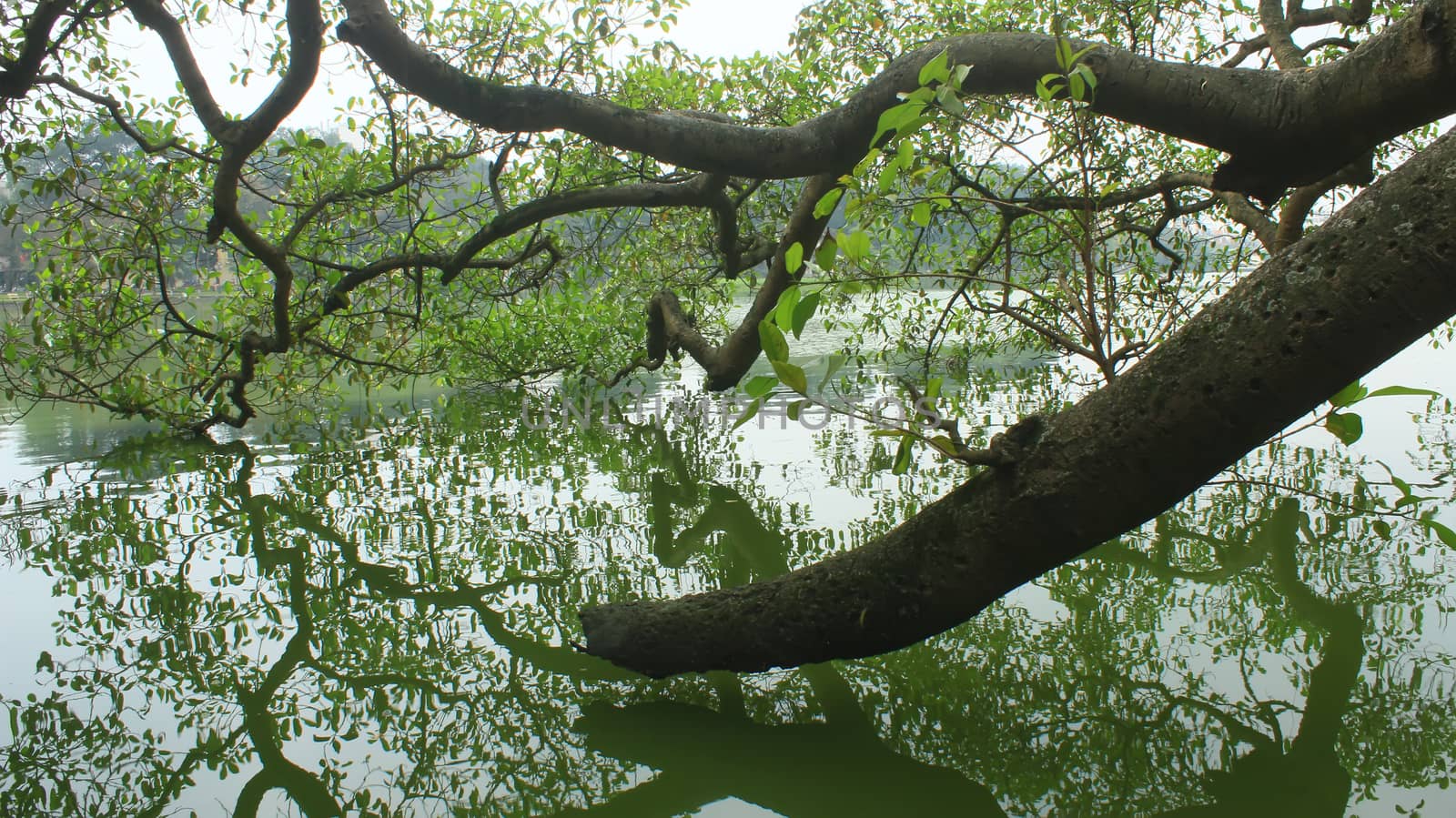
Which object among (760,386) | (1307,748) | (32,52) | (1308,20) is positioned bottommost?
(1307,748)

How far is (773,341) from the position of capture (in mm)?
1273

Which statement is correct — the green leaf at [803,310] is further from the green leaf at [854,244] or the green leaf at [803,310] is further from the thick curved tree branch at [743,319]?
the thick curved tree branch at [743,319]

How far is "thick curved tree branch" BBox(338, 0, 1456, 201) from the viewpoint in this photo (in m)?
2.12

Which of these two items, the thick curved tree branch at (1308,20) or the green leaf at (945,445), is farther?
the thick curved tree branch at (1308,20)

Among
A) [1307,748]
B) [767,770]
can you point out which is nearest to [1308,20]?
[1307,748]

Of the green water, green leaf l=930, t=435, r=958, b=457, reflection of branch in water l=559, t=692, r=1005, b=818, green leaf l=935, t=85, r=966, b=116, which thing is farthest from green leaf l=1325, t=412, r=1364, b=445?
reflection of branch in water l=559, t=692, r=1005, b=818

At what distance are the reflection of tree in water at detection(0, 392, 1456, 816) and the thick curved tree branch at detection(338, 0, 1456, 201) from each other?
1236mm

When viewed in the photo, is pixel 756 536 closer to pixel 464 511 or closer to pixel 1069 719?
pixel 464 511

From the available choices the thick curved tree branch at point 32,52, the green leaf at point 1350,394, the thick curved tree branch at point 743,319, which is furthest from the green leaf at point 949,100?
the thick curved tree branch at point 32,52

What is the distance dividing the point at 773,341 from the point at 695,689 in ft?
4.06

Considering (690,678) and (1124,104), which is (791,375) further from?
(1124,104)

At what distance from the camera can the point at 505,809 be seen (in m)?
1.85

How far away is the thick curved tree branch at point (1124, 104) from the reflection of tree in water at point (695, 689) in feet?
4.05

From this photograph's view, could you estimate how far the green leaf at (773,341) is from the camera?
126cm
